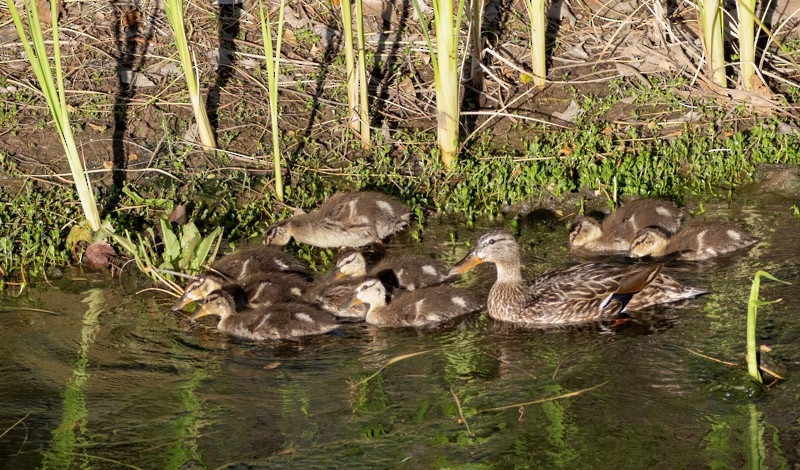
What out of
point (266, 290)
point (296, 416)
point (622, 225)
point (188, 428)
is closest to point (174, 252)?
point (266, 290)

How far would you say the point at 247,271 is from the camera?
7.63m

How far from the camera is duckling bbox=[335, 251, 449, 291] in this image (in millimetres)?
7387

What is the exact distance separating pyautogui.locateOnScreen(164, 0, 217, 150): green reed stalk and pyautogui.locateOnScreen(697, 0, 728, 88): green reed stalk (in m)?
4.28

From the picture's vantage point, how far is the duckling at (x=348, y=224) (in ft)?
26.5

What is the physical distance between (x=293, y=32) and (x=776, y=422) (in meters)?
7.08

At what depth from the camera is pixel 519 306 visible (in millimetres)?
6801

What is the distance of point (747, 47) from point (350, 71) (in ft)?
11.4

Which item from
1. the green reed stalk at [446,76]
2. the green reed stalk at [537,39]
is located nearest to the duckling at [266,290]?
the green reed stalk at [446,76]

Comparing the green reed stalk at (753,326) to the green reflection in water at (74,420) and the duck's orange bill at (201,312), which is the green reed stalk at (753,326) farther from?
the duck's orange bill at (201,312)

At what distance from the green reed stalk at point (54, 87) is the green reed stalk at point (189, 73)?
90 centimetres

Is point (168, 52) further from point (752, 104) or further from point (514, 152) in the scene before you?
point (752, 104)

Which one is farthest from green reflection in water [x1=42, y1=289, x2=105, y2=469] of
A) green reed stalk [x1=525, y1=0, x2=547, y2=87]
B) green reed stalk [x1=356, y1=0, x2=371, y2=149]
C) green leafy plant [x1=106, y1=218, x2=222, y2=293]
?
green reed stalk [x1=525, y1=0, x2=547, y2=87]

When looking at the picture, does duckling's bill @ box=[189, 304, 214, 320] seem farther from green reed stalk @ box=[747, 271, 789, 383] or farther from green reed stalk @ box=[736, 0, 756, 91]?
green reed stalk @ box=[736, 0, 756, 91]

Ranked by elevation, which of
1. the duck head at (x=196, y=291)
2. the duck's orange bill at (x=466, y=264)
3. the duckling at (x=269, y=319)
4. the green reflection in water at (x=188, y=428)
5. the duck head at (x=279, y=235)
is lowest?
the green reflection in water at (x=188, y=428)
